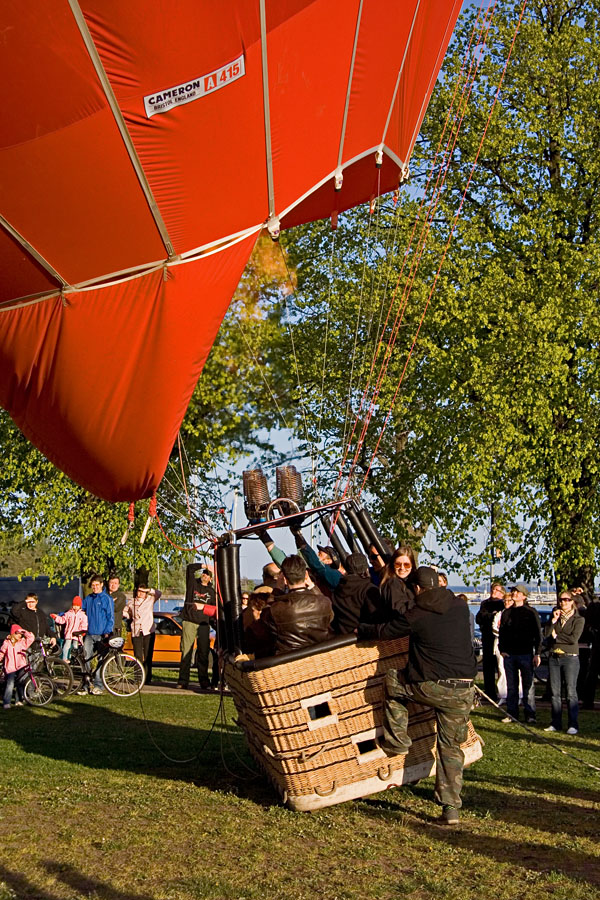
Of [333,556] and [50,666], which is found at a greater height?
[333,556]

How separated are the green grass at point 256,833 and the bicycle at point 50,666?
12.4 feet

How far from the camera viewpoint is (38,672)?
15164mm

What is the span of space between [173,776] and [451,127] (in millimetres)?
16693

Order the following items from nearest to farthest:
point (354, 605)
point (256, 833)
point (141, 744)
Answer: point (256, 833), point (354, 605), point (141, 744)

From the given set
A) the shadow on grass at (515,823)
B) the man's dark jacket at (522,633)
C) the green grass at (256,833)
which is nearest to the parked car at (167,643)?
the man's dark jacket at (522,633)

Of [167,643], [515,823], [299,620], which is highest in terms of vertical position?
[167,643]

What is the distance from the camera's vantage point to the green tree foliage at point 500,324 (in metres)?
20.7

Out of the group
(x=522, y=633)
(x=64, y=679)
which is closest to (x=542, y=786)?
(x=522, y=633)

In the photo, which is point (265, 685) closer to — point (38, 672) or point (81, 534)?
point (38, 672)

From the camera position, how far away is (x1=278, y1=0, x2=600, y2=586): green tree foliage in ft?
67.9

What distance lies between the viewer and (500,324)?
2114cm

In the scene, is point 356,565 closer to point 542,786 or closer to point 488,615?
point 542,786

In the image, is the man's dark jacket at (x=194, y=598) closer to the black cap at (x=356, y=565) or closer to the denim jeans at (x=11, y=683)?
the denim jeans at (x=11, y=683)

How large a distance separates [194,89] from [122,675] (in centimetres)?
990
